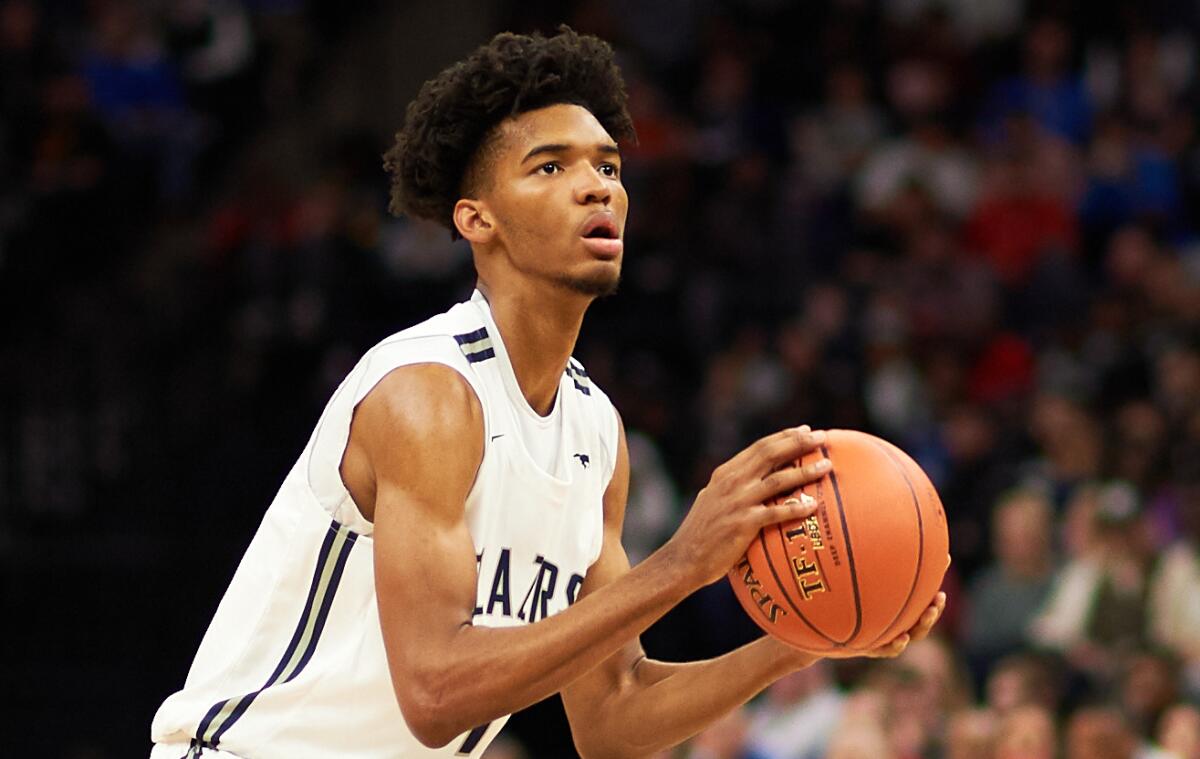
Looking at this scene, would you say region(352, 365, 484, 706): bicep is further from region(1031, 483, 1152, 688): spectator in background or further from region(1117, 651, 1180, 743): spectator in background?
region(1031, 483, 1152, 688): spectator in background

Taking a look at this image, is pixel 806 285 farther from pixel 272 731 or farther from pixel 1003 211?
pixel 272 731

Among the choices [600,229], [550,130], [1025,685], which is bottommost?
[1025,685]

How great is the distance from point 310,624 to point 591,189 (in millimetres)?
1176

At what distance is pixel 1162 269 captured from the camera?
11.0 metres

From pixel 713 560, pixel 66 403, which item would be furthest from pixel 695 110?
pixel 713 560

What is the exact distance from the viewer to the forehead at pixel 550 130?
4402 millimetres

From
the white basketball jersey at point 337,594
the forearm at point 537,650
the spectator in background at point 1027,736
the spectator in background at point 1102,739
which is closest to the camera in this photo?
the forearm at point 537,650

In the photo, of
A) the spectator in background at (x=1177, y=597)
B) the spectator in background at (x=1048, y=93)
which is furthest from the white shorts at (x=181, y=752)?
the spectator in background at (x=1048, y=93)

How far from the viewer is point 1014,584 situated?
A: 9.20m

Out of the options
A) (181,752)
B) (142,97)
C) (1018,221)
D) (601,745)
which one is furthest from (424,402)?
(142,97)

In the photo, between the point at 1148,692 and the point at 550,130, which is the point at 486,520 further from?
the point at 1148,692

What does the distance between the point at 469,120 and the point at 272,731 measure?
1496mm

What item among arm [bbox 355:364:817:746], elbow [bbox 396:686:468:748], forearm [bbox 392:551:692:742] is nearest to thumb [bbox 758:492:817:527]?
arm [bbox 355:364:817:746]

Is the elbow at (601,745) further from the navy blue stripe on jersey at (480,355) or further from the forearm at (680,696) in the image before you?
the navy blue stripe on jersey at (480,355)
